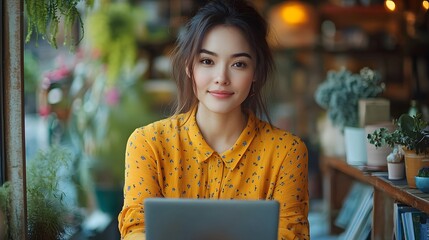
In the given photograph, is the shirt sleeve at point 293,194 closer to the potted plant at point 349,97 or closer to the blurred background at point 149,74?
the potted plant at point 349,97

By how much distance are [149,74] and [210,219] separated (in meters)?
5.47

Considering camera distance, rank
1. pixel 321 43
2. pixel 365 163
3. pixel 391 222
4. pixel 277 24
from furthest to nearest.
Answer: pixel 277 24 < pixel 321 43 < pixel 365 163 < pixel 391 222

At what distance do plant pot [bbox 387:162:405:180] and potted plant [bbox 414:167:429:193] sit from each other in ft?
0.75

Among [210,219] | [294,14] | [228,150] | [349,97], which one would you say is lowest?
[210,219]

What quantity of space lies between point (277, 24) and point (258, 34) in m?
5.08

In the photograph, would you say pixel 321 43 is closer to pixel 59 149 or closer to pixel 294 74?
pixel 294 74

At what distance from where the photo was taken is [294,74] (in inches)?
271

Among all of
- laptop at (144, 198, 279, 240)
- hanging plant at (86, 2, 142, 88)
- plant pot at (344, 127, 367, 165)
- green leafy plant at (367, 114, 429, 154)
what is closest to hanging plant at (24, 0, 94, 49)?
laptop at (144, 198, 279, 240)

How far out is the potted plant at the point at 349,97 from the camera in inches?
122

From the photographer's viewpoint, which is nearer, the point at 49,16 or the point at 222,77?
the point at 222,77

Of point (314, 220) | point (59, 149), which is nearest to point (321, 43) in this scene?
point (314, 220)

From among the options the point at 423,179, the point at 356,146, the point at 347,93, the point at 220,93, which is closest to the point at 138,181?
the point at 220,93

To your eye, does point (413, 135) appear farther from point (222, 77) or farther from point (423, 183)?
point (222, 77)

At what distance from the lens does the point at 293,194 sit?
7.15 feet
